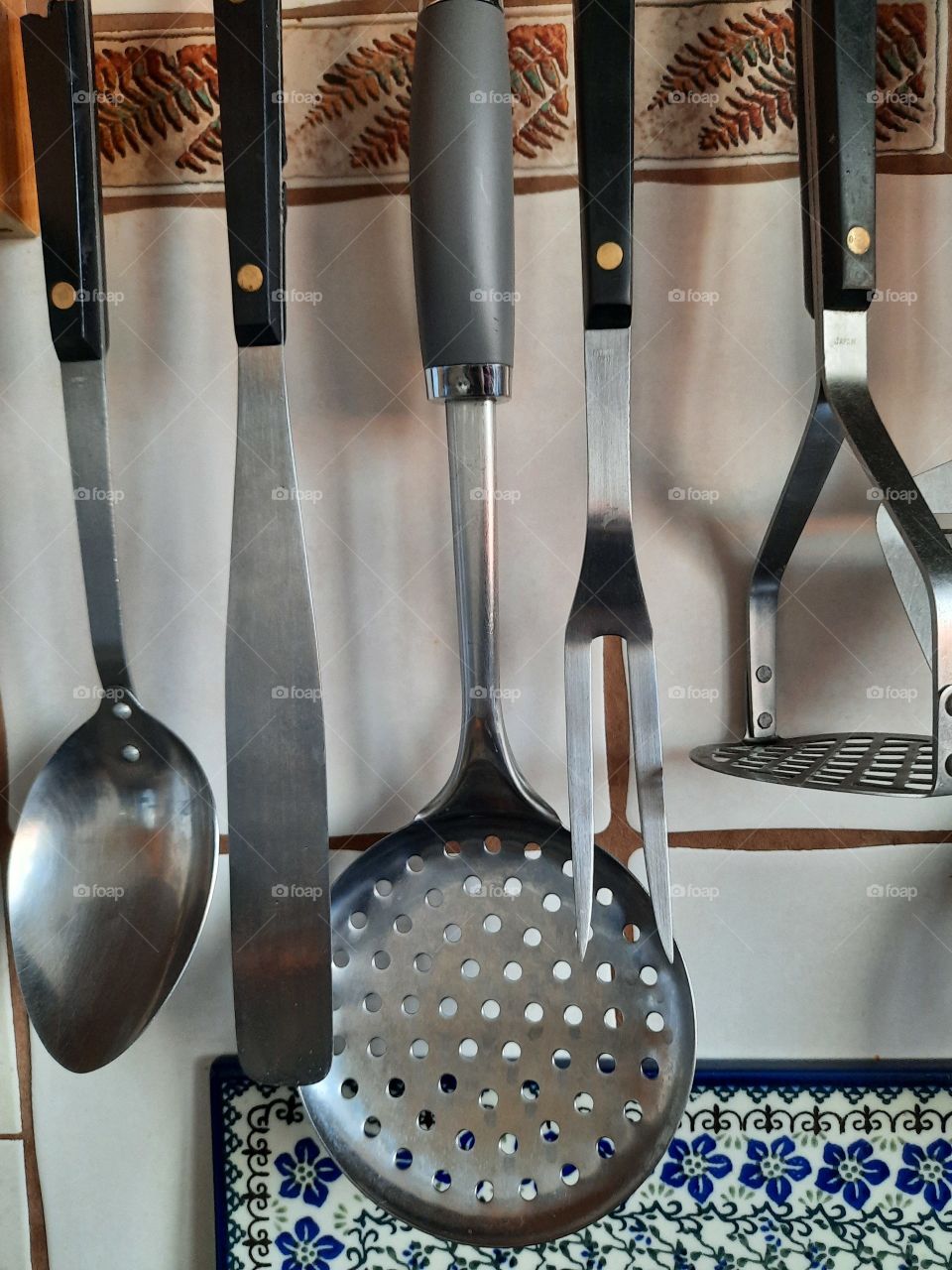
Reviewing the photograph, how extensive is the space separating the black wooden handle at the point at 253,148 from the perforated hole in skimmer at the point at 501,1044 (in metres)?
0.26

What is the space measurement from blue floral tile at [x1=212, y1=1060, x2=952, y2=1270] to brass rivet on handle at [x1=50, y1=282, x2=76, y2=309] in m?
0.39

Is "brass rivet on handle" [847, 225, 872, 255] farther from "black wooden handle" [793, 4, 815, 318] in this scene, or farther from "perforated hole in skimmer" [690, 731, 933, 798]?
"perforated hole in skimmer" [690, 731, 933, 798]

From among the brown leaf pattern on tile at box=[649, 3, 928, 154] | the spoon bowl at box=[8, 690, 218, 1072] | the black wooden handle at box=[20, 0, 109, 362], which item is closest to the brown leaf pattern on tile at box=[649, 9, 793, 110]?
the brown leaf pattern on tile at box=[649, 3, 928, 154]

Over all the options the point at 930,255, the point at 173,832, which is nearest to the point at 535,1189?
the point at 173,832

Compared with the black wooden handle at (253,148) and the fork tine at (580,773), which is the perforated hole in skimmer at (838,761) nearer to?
the fork tine at (580,773)

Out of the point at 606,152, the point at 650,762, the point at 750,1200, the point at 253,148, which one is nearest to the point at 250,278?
the point at 253,148

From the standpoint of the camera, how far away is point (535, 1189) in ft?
1.48

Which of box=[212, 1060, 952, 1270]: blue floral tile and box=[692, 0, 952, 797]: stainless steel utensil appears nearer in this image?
box=[692, 0, 952, 797]: stainless steel utensil

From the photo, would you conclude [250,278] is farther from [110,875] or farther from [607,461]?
[110,875]

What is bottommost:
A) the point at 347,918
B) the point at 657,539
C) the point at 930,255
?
the point at 347,918

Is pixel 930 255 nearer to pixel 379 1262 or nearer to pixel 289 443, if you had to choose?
pixel 289 443

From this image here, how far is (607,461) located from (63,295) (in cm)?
25

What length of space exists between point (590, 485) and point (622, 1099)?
0.27 metres

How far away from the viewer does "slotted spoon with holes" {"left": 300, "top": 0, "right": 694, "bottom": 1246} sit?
1.47 feet
